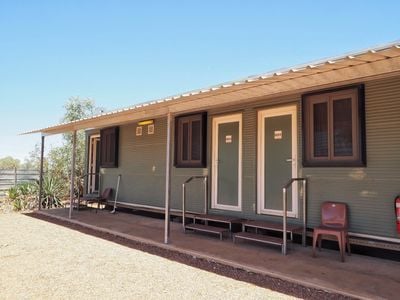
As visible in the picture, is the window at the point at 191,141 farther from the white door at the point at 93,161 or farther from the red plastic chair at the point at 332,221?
the white door at the point at 93,161

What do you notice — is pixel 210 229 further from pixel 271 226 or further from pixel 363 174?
pixel 363 174

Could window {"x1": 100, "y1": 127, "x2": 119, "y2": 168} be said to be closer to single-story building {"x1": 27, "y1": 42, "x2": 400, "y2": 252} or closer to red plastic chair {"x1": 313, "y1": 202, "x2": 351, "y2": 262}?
single-story building {"x1": 27, "y1": 42, "x2": 400, "y2": 252}

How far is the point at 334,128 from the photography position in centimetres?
456

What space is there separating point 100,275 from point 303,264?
2.33 metres

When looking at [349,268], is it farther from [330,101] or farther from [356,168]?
[330,101]

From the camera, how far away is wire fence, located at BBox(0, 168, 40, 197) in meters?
12.3

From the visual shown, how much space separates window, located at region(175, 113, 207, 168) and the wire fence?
790cm

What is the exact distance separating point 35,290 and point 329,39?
9.69 meters

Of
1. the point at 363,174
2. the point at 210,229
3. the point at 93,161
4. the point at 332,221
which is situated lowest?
the point at 210,229

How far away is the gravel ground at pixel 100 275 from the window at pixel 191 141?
2.17 m

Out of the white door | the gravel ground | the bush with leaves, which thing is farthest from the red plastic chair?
the bush with leaves

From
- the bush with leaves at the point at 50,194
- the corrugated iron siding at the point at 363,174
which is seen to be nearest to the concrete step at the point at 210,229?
the corrugated iron siding at the point at 363,174

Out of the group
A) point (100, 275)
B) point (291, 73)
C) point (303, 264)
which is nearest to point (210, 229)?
point (303, 264)

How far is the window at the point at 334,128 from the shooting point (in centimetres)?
432
